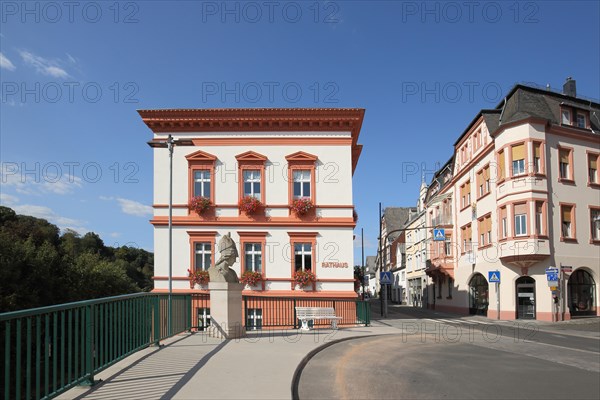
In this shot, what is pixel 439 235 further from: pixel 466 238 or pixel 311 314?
pixel 311 314

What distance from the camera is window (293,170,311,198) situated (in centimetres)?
2591

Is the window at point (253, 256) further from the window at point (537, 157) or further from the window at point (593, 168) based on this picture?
the window at point (593, 168)

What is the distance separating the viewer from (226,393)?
7.00 meters

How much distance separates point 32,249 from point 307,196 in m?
17.6

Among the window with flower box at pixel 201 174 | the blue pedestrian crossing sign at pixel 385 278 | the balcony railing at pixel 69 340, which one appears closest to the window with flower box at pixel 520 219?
Result: the blue pedestrian crossing sign at pixel 385 278

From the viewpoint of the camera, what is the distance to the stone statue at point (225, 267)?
1351 centimetres

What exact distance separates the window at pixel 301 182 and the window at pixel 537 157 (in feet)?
45.5

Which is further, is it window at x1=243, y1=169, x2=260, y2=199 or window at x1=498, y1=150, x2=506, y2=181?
window at x1=498, y1=150, x2=506, y2=181

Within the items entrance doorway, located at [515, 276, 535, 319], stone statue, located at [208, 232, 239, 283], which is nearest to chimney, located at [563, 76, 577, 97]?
entrance doorway, located at [515, 276, 535, 319]

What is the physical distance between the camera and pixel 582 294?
100ft

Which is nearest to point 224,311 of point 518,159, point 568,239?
point 518,159

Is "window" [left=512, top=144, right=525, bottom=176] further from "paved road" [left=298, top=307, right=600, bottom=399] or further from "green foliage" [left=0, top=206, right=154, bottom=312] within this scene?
"green foliage" [left=0, top=206, right=154, bottom=312]

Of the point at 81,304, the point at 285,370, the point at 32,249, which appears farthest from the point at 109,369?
the point at 32,249

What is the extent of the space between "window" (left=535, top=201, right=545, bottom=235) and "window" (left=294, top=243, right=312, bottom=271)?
44.7 ft
